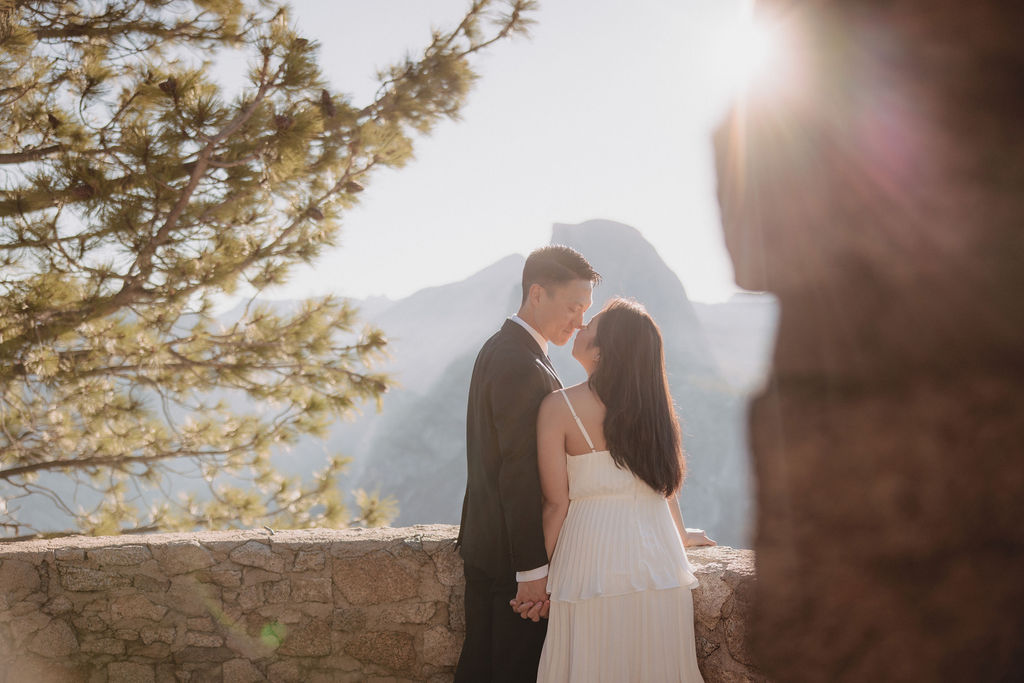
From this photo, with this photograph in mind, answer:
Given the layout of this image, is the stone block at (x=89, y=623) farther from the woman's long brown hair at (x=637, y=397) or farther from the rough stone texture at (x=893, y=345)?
the rough stone texture at (x=893, y=345)

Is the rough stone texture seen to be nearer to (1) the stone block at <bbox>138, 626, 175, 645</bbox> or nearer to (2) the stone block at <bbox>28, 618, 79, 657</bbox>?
(1) the stone block at <bbox>138, 626, 175, 645</bbox>

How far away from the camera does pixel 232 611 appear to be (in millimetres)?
2914

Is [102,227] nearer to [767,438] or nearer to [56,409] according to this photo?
[56,409]

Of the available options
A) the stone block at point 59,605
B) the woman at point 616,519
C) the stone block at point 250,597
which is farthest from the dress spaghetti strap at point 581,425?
the stone block at point 59,605

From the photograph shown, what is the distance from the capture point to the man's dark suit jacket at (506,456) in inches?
81.0

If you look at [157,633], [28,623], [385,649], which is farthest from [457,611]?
[28,623]

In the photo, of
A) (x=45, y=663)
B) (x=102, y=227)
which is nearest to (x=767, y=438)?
(x=45, y=663)

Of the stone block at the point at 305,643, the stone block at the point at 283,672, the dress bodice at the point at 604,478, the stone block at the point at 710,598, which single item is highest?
the dress bodice at the point at 604,478

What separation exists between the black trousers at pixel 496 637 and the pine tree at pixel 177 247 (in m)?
2.80

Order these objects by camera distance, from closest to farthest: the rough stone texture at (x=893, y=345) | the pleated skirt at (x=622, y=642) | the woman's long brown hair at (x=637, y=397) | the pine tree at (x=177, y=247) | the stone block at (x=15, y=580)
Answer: the rough stone texture at (x=893, y=345) → the pleated skirt at (x=622, y=642) → the woman's long brown hair at (x=637, y=397) → the stone block at (x=15, y=580) → the pine tree at (x=177, y=247)

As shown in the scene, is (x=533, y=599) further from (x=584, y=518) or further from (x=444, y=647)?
(x=444, y=647)

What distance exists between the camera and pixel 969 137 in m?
0.38

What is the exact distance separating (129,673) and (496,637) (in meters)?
1.85

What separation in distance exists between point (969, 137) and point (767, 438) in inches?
8.1
